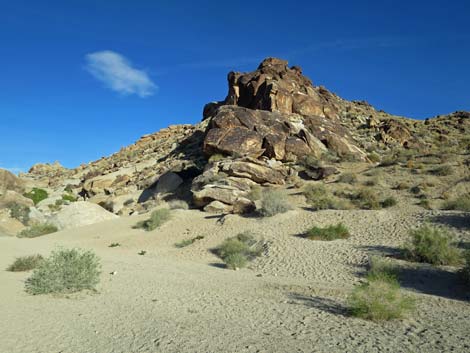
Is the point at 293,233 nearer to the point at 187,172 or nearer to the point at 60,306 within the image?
the point at 60,306

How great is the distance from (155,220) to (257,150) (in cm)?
1153

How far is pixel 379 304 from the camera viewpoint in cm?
706

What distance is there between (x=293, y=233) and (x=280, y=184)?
9.80m

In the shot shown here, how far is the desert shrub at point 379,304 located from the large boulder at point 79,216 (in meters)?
23.4

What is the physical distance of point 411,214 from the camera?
688 inches

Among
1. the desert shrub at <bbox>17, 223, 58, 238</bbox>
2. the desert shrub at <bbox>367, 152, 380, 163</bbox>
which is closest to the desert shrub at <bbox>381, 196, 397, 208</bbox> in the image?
the desert shrub at <bbox>367, 152, 380, 163</bbox>

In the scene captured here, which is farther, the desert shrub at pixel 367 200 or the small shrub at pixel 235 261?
the desert shrub at pixel 367 200

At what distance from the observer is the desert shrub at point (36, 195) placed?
3924 cm

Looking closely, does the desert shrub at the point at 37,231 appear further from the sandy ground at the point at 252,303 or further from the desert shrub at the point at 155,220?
the desert shrub at the point at 155,220

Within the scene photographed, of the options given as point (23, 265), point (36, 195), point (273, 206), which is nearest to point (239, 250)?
point (273, 206)

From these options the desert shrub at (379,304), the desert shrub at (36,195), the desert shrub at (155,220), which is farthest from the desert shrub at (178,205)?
the desert shrub at (36,195)

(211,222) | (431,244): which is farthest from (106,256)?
(431,244)

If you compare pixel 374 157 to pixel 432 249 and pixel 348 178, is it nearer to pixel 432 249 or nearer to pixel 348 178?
pixel 348 178

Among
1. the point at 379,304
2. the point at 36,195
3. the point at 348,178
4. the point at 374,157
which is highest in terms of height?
the point at 374,157
